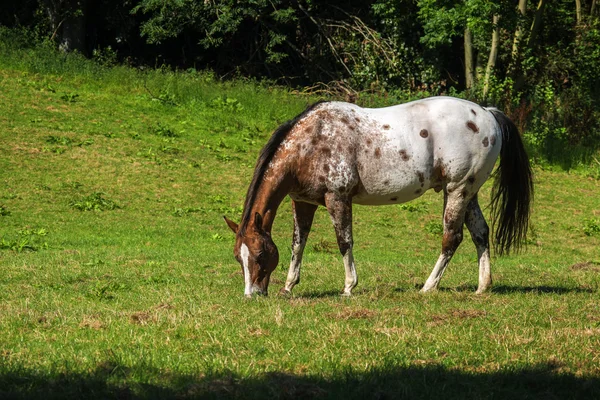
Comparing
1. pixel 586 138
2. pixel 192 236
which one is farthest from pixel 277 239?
pixel 586 138

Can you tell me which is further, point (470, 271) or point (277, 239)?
point (277, 239)

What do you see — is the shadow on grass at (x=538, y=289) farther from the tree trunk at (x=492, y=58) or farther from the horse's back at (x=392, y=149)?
the tree trunk at (x=492, y=58)

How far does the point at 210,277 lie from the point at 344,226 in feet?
7.64

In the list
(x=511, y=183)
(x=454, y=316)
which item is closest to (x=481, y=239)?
(x=511, y=183)

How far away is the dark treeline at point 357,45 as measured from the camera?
2627 centimetres

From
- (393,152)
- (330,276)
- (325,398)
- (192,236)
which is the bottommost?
(192,236)

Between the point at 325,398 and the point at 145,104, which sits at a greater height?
the point at 325,398

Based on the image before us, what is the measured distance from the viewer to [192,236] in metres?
16.2

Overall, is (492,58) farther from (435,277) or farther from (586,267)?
(435,277)

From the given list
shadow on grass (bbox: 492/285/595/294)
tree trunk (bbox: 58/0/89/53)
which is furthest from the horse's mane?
tree trunk (bbox: 58/0/89/53)

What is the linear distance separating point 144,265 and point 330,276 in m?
2.61

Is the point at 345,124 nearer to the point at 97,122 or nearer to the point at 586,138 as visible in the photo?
the point at 97,122

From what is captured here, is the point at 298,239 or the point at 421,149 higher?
the point at 421,149

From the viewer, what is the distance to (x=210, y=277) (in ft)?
38.6
